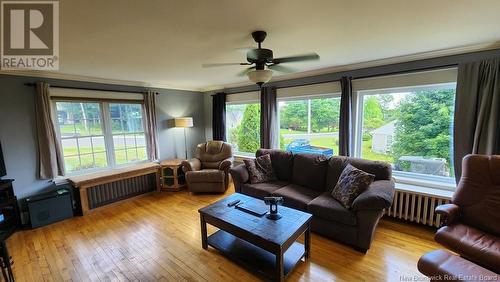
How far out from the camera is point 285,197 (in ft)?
9.25

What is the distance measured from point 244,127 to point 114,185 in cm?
291

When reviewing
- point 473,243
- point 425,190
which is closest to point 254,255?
point 473,243

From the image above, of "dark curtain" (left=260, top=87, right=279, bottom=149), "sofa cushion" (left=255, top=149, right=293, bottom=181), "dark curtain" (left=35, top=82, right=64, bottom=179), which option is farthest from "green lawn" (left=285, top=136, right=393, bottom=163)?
"dark curtain" (left=35, top=82, right=64, bottom=179)

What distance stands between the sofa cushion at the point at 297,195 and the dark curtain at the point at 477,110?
180cm

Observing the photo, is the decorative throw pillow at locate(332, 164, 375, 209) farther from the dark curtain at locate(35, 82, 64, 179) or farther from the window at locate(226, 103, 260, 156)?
the dark curtain at locate(35, 82, 64, 179)

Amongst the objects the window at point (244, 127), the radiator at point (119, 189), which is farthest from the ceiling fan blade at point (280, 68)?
the radiator at point (119, 189)

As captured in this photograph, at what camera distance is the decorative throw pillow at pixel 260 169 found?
11.1ft

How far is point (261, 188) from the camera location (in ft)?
10.2

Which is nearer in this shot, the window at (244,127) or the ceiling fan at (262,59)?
the ceiling fan at (262,59)

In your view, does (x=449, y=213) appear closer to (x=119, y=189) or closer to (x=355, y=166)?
(x=355, y=166)

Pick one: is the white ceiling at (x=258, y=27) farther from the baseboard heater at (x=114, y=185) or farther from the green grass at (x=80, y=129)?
the baseboard heater at (x=114, y=185)

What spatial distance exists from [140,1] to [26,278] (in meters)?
2.76

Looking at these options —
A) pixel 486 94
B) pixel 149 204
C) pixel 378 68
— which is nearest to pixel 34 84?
pixel 149 204

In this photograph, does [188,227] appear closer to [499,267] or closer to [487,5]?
[499,267]
